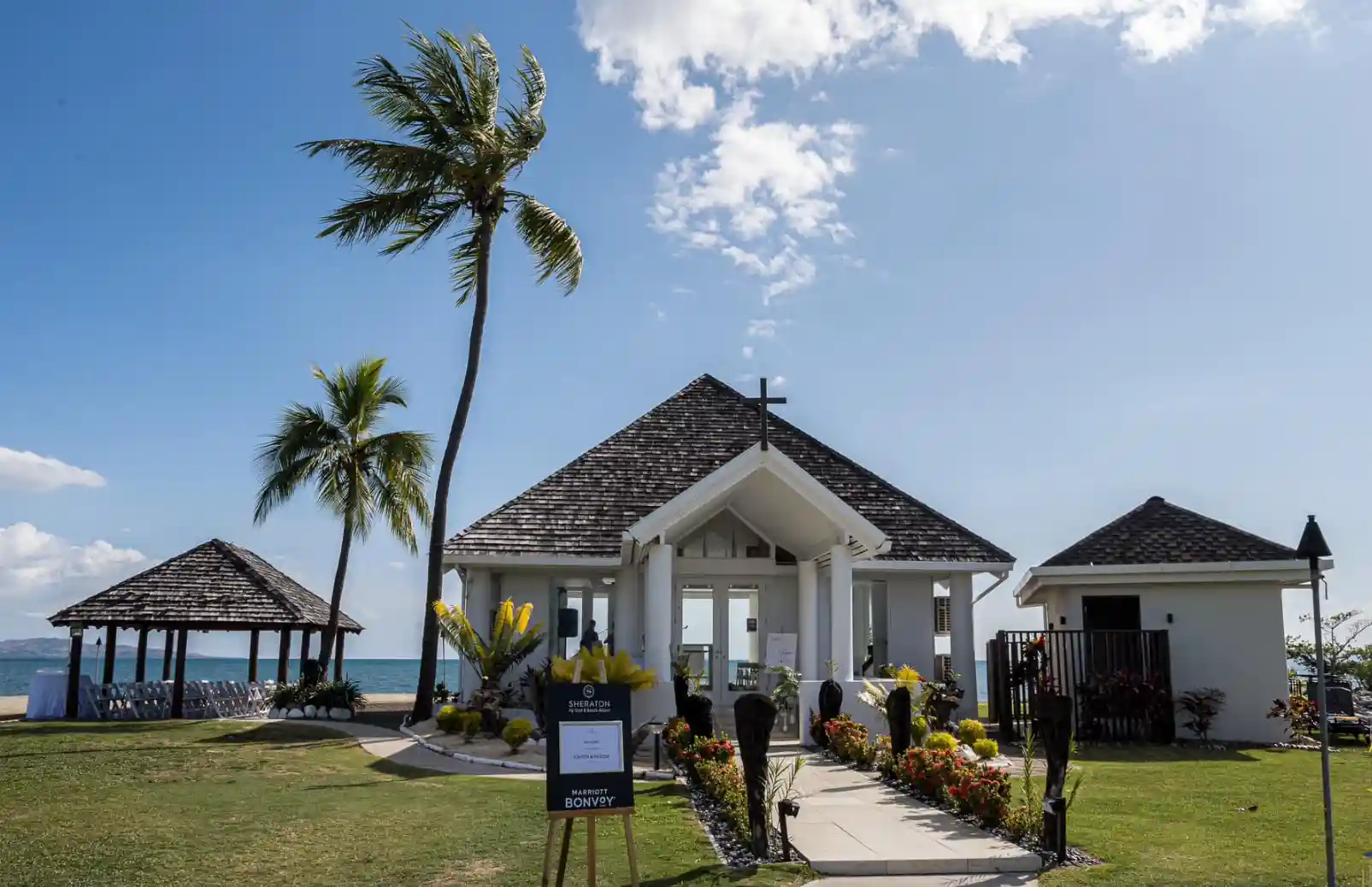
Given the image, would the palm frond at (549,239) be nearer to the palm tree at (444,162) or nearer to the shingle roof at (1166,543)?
the palm tree at (444,162)

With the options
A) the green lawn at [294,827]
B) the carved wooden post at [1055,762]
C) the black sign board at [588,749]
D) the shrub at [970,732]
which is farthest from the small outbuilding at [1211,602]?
the black sign board at [588,749]

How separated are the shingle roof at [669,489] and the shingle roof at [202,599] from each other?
8449mm

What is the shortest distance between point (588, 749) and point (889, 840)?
323 centimetres

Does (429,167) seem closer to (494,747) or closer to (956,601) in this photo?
(494,747)

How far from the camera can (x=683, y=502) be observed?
17094 mm

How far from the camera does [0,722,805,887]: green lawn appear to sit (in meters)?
8.88

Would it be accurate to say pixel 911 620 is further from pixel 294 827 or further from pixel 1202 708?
pixel 294 827

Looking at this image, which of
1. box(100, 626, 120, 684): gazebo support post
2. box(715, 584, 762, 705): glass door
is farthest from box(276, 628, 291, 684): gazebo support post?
box(715, 584, 762, 705): glass door

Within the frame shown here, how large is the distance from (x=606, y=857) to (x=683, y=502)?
7990mm

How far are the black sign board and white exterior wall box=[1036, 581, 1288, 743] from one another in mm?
15257

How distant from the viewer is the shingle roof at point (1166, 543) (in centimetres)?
2061

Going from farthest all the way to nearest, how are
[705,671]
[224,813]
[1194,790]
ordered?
[705,671] → [1194,790] → [224,813]

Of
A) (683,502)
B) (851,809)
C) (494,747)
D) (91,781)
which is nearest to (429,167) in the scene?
(683,502)

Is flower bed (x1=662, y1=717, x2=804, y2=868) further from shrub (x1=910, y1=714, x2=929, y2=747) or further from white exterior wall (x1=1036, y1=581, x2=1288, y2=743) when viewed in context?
white exterior wall (x1=1036, y1=581, x2=1288, y2=743)
